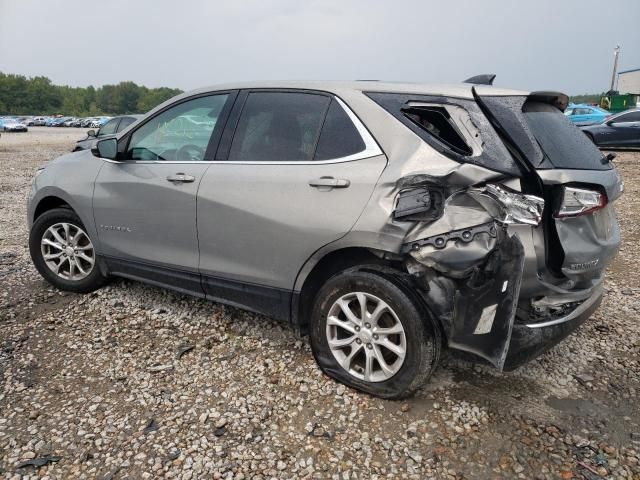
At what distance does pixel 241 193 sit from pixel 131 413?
1.39 m

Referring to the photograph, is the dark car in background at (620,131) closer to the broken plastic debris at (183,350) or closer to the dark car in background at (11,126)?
the broken plastic debris at (183,350)

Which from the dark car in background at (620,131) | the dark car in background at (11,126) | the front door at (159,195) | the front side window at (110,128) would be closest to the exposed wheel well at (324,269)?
the front door at (159,195)

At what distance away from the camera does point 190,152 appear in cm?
333

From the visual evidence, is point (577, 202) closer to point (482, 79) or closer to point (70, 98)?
point (482, 79)

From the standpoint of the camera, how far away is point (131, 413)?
2584mm

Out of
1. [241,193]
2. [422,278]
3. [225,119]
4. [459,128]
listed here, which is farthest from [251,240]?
[459,128]

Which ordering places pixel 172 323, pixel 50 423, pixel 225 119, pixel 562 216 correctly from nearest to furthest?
pixel 562 216 < pixel 50 423 < pixel 225 119 < pixel 172 323

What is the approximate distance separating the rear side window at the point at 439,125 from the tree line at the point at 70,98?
95860mm

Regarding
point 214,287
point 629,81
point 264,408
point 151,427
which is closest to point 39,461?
point 151,427

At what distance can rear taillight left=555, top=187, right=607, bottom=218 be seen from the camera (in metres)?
2.34

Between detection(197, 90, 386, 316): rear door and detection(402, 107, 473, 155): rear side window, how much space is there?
0.88 ft

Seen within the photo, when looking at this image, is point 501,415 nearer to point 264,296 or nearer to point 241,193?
point 264,296

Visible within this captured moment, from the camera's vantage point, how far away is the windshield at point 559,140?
2.44 meters

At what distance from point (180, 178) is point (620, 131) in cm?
1535
